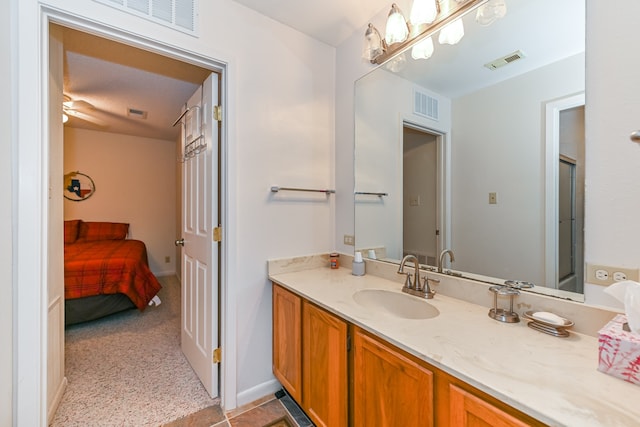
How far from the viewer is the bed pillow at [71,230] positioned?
3840 millimetres

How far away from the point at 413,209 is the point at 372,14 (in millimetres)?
1285

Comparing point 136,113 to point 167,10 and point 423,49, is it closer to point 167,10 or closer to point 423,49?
point 167,10

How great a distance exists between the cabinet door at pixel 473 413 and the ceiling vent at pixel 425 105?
4.28ft

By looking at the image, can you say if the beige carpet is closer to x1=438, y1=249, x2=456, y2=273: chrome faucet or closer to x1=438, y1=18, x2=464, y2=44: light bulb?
x1=438, y1=249, x2=456, y2=273: chrome faucet

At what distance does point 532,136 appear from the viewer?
3.68 ft

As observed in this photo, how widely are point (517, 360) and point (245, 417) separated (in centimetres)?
151

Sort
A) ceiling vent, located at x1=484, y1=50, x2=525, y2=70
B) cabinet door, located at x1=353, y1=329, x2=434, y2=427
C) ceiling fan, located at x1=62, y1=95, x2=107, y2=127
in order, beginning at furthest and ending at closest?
ceiling fan, located at x1=62, y1=95, x2=107, y2=127 → ceiling vent, located at x1=484, y1=50, x2=525, y2=70 → cabinet door, located at x1=353, y1=329, x2=434, y2=427

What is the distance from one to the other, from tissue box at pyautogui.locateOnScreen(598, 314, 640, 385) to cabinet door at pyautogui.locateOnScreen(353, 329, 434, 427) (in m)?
0.45

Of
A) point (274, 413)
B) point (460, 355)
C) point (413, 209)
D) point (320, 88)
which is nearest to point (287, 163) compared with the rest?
point (320, 88)

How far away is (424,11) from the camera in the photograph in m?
1.39

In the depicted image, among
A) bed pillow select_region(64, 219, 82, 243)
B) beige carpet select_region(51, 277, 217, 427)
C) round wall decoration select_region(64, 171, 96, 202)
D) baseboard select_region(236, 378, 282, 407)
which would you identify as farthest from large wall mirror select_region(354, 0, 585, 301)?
round wall decoration select_region(64, 171, 96, 202)

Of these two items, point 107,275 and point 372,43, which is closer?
point 372,43

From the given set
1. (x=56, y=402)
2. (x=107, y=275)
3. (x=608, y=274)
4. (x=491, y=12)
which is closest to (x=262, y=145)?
(x=491, y=12)

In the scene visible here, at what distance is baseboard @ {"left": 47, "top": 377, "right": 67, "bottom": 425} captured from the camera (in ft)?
4.86
